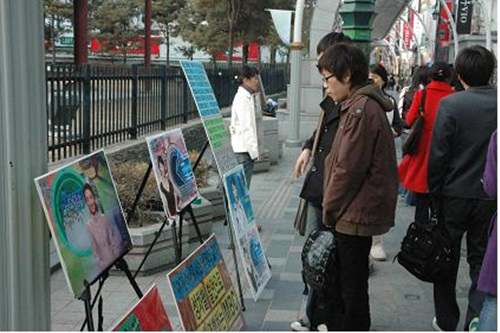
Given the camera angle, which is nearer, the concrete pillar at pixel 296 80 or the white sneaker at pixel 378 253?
the white sneaker at pixel 378 253

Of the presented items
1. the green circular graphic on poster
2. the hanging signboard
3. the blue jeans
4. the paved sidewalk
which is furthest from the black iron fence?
the hanging signboard

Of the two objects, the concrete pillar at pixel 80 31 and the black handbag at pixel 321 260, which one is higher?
the concrete pillar at pixel 80 31

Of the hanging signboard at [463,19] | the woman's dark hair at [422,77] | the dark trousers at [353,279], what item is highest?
the hanging signboard at [463,19]

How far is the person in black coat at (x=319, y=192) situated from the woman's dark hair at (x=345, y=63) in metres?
0.30

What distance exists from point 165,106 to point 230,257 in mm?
7730

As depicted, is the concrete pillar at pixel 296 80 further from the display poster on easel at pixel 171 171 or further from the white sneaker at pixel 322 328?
the white sneaker at pixel 322 328

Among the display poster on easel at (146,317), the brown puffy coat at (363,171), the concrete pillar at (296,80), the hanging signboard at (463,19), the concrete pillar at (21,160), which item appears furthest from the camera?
the hanging signboard at (463,19)

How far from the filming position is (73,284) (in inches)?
101

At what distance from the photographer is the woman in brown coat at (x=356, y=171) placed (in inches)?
138

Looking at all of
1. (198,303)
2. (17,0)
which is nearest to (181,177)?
(198,303)

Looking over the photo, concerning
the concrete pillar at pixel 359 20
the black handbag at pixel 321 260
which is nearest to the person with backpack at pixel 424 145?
the black handbag at pixel 321 260

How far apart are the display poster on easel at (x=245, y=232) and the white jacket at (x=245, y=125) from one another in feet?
5.09

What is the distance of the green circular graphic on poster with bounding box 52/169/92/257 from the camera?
2549 millimetres

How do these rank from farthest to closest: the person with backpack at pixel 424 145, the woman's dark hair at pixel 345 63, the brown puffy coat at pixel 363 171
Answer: the person with backpack at pixel 424 145 → the woman's dark hair at pixel 345 63 → the brown puffy coat at pixel 363 171
